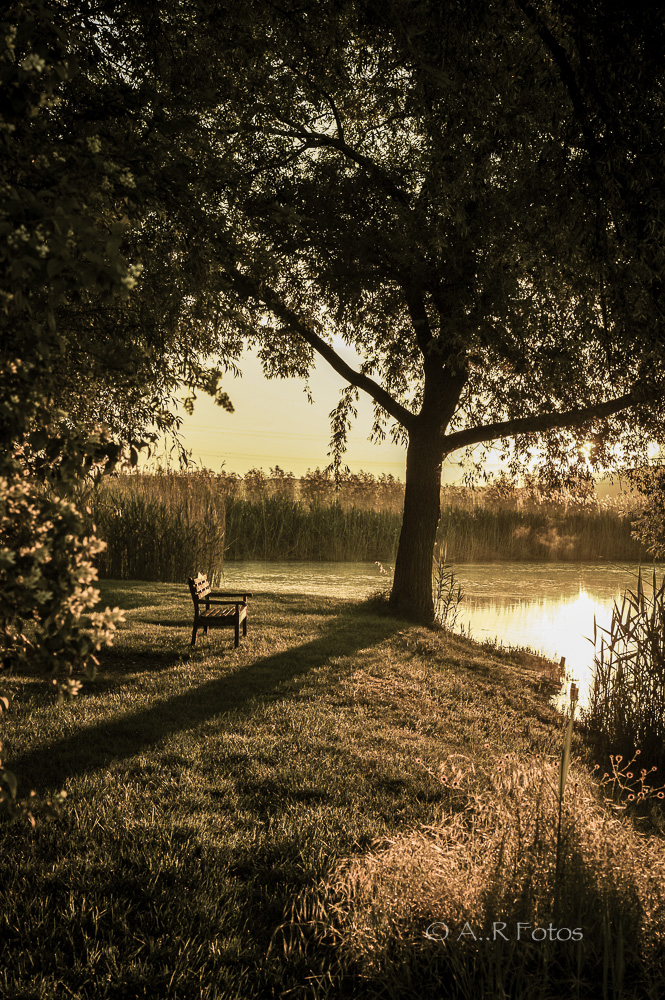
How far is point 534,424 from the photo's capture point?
37.4 feet

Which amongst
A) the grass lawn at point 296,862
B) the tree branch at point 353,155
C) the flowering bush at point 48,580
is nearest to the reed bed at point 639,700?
the grass lawn at point 296,862

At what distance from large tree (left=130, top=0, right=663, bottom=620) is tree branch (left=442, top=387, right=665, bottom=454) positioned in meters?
0.04

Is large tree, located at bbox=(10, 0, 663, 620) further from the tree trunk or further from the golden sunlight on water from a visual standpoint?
the golden sunlight on water

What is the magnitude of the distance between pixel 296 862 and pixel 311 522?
52.5ft

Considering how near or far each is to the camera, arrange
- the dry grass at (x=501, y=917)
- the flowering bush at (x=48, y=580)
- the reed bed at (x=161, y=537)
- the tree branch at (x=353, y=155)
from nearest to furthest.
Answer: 1. the flowering bush at (x=48, y=580)
2. the dry grass at (x=501, y=917)
3. the tree branch at (x=353, y=155)
4. the reed bed at (x=161, y=537)

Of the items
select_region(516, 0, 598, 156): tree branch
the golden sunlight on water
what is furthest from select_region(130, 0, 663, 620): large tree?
the golden sunlight on water

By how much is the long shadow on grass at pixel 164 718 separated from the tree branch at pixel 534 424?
158 inches

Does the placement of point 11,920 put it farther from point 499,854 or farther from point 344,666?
point 344,666

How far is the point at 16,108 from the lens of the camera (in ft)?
6.81

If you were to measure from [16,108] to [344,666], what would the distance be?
7.27 metres

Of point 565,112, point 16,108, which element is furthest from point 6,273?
point 565,112

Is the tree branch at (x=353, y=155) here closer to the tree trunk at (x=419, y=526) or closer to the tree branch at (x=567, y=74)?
the tree trunk at (x=419, y=526)

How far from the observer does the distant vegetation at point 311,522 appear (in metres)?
14.4

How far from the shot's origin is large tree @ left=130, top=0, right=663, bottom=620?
15.5 ft
